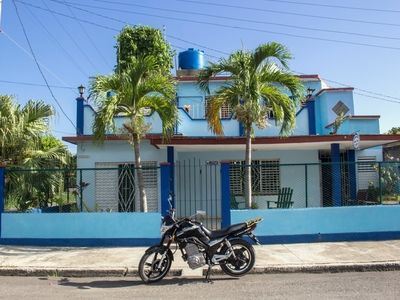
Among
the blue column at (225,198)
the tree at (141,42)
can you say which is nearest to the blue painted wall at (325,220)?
the blue column at (225,198)

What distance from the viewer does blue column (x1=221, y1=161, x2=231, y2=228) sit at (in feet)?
35.3

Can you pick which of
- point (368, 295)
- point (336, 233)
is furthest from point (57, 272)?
point (336, 233)

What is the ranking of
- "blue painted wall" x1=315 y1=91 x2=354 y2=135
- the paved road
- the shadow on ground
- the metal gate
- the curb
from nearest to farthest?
the paved road, the shadow on ground, the curb, the metal gate, "blue painted wall" x1=315 y1=91 x2=354 y2=135

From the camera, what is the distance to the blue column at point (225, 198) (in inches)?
423

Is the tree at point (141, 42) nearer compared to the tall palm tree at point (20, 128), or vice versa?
the tall palm tree at point (20, 128)

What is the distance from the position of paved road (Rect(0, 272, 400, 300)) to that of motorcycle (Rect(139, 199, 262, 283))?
0.70 ft

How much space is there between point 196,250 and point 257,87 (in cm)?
514

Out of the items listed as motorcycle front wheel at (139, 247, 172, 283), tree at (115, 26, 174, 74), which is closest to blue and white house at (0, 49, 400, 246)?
motorcycle front wheel at (139, 247, 172, 283)

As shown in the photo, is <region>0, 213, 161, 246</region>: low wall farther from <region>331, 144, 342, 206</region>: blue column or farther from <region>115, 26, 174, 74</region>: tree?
<region>115, 26, 174, 74</region>: tree

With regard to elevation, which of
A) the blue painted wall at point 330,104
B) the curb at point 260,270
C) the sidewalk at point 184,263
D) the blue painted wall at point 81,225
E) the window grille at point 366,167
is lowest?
the curb at point 260,270

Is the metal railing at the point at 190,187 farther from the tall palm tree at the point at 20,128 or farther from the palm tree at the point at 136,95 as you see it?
the palm tree at the point at 136,95

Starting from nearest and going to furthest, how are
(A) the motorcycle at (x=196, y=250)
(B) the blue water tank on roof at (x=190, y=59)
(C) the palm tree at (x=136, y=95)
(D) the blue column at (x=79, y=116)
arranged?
(A) the motorcycle at (x=196, y=250), (C) the palm tree at (x=136, y=95), (D) the blue column at (x=79, y=116), (B) the blue water tank on roof at (x=190, y=59)

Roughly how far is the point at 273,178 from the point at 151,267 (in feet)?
32.2

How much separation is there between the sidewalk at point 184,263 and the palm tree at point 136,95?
7.43 feet
